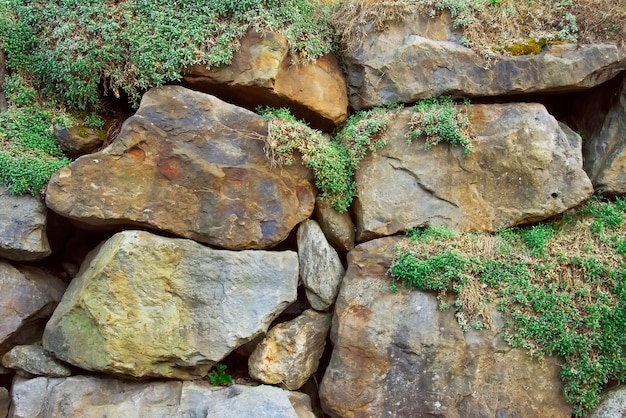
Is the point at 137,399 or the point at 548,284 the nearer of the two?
the point at 137,399

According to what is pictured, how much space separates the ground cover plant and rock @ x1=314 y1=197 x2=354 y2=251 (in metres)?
0.60

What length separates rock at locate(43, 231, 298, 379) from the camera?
14.3 ft

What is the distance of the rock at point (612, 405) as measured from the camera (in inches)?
168

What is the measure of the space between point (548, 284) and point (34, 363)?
4.79 m

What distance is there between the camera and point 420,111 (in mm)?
5129

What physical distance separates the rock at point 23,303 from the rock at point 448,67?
379 centimetres

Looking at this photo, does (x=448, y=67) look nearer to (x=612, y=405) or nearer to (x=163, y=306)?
(x=612, y=405)

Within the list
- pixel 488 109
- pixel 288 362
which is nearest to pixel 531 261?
pixel 488 109

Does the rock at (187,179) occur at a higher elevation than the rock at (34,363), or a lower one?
higher

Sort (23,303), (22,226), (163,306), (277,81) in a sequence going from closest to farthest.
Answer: (163,306) → (22,226) → (23,303) → (277,81)

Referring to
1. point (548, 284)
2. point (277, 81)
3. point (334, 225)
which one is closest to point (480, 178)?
point (548, 284)

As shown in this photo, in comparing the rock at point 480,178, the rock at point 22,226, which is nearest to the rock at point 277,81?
the rock at point 480,178

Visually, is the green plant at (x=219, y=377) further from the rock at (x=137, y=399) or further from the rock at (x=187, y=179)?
the rock at (x=187, y=179)

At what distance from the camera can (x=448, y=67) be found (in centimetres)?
522
